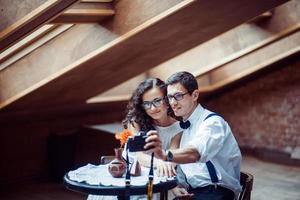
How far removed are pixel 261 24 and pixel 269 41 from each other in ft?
0.89

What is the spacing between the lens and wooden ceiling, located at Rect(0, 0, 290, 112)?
388cm

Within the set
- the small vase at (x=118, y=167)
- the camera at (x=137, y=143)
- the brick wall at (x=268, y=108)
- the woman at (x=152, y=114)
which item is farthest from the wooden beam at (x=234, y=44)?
the camera at (x=137, y=143)

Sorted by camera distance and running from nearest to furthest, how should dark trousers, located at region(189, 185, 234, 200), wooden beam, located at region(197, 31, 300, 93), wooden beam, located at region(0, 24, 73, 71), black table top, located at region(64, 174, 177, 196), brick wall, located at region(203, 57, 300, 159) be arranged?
black table top, located at region(64, 174, 177, 196) < dark trousers, located at region(189, 185, 234, 200) < wooden beam, located at region(0, 24, 73, 71) < wooden beam, located at region(197, 31, 300, 93) < brick wall, located at region(203, 57, 300, 159)

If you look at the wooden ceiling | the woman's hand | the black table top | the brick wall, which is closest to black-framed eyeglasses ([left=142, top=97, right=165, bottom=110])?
the woman's hand

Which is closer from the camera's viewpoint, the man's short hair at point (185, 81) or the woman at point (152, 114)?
the man's short hair at point (185, 81)

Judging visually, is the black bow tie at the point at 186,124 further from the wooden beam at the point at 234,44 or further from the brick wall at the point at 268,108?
the brick wall at the point at 268,108

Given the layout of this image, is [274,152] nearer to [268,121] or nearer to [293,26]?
[268,121]

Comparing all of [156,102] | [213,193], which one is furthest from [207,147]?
[156,102]

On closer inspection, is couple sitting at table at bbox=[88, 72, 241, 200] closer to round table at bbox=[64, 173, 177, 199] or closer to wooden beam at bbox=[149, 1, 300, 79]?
round table at bbox=[64, 173, 177, 199]

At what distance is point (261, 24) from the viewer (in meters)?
5.75

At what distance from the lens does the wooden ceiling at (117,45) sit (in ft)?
12.7

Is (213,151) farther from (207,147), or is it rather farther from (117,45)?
(117,45)

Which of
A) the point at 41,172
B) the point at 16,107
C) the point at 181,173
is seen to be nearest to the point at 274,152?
the point at 41,172

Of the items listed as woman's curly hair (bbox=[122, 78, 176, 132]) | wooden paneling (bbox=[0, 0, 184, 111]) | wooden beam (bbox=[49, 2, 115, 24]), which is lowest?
woman's curly hair (bbox=[122, 78, 176, 132])
